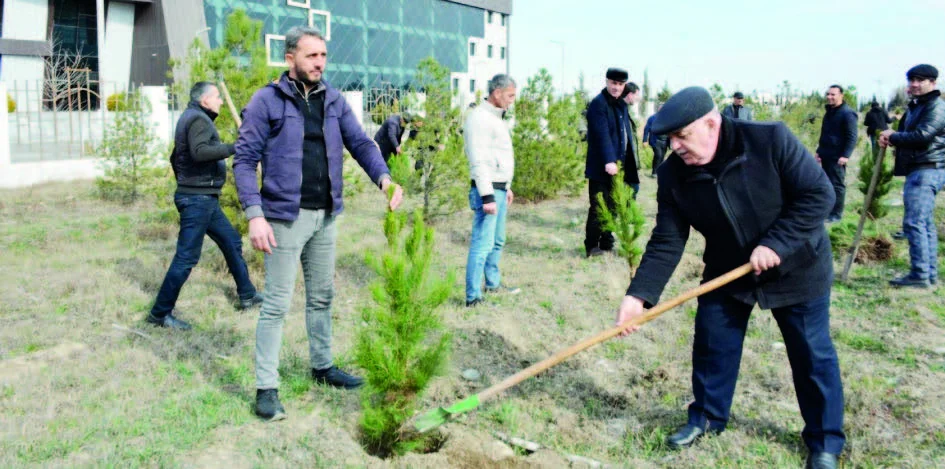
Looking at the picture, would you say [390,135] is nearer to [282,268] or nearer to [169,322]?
[169,322]

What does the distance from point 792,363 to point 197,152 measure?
12.8ft

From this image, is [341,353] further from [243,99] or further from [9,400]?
[243,99]

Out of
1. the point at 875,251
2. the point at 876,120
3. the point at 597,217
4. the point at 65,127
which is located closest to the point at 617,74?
the point at 597,217

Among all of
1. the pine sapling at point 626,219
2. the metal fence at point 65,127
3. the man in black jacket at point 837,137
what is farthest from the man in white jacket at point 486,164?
the metal fence at point 65,127

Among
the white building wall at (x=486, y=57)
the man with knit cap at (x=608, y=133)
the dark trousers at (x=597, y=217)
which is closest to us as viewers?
the man with knit cap at (x=608, y=133)

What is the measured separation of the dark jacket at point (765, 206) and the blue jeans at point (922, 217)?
142 inches

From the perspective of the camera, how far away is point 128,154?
1072 cm

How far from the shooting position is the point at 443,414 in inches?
128

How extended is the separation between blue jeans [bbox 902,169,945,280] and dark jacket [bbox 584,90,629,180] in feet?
7.98

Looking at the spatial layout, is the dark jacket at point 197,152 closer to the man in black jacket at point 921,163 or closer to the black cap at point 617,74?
the black cap at point 617,74

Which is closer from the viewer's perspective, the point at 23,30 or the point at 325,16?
the point at 23,30

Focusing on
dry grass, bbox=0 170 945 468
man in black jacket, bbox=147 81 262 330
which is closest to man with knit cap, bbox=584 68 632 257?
dry grass, bbox=0 170 945 468

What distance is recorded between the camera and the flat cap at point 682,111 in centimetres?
291

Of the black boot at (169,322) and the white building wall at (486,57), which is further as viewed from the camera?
the white building wall at (486,57)
